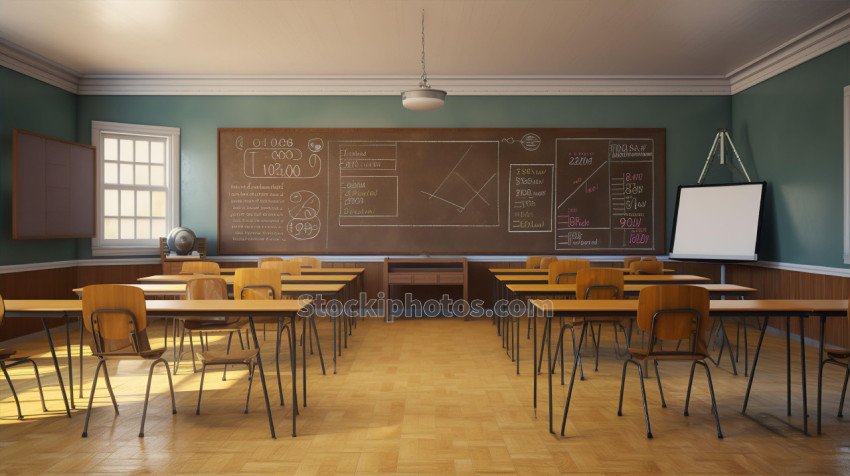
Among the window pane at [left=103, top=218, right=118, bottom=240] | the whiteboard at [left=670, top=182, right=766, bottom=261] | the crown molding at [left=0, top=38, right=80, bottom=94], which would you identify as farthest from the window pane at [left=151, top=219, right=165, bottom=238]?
the whiteboard at [left=670, top=182, right=766, bottom=261]

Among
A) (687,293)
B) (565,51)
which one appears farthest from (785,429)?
(565,51)

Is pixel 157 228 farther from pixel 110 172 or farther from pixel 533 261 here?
pixel 533 261

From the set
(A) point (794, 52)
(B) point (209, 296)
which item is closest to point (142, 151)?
(B) point (209, 296)

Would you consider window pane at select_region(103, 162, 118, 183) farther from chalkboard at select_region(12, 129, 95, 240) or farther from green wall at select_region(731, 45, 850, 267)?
green wall at select_region(731, 45, 850, 267)

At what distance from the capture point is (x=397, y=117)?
855 cm

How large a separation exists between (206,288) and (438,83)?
15.9 ft

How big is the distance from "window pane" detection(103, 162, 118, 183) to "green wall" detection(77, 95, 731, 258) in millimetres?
699

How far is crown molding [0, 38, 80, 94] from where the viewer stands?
22.1ft

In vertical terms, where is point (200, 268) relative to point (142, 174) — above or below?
below

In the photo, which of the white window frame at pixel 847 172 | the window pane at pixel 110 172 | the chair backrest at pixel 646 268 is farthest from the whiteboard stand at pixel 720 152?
the window pane at pixel 110 172

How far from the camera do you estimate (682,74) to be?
840 cm

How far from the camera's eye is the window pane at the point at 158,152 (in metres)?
8.45

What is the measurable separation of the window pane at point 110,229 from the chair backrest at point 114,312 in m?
Result: 5.09

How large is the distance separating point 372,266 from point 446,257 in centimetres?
102
